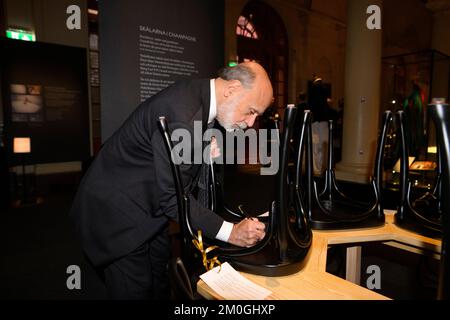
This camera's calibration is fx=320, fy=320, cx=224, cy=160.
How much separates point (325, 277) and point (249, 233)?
11.0 inches

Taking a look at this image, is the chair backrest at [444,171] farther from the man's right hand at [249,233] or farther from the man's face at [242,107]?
the man's face at [242,107]

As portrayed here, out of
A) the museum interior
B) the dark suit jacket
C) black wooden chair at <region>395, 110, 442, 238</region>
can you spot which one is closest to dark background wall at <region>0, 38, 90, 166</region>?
the museum interior

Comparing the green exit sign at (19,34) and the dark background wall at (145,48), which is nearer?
the dark background wall at (145,48)

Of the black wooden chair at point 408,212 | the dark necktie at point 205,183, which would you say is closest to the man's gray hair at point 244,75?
the dark necktie at point 205,183

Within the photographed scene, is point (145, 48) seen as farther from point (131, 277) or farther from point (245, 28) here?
point (245, 28)

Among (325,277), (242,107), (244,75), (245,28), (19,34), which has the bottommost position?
(325,277)

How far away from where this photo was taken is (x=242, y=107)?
136 centimetres

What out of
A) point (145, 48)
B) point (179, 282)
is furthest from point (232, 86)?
point (145, 48)

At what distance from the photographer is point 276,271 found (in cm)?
96

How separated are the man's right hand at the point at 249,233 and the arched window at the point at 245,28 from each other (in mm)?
8766

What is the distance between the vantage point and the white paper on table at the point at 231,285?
84 cm

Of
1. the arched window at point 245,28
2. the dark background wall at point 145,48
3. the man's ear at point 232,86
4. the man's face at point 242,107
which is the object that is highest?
the arched window at point 245,28

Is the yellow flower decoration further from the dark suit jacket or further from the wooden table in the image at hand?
the dark suit jacket

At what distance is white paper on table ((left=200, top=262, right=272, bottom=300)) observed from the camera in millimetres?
841
